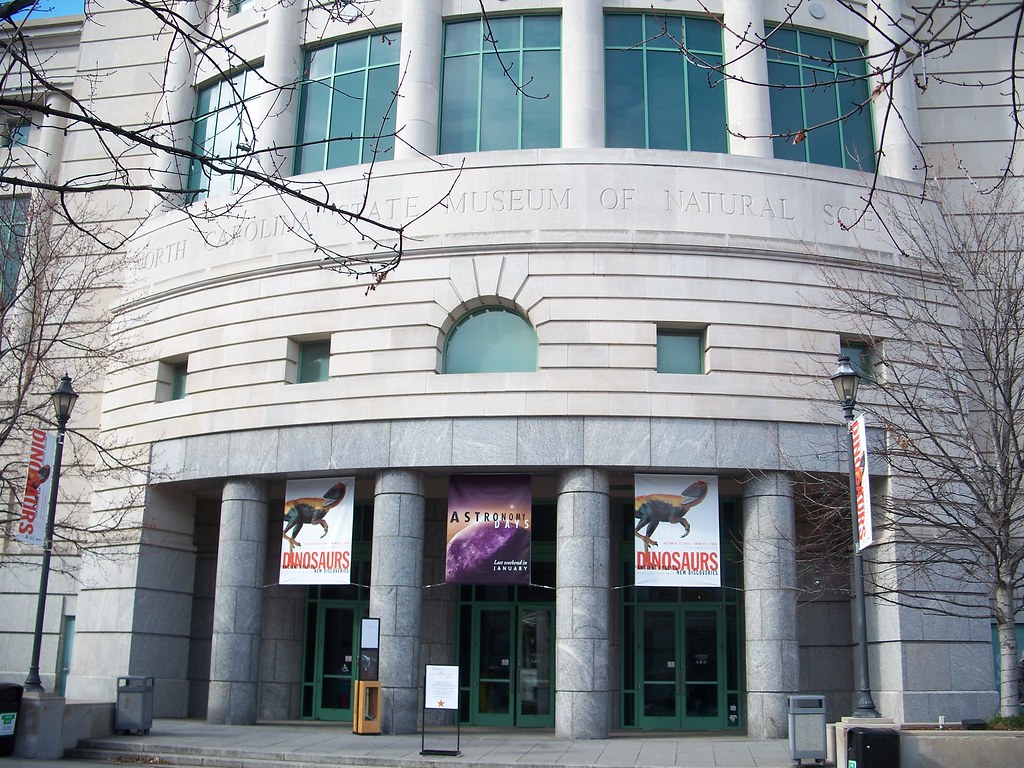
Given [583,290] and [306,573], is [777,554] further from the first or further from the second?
[306,573]

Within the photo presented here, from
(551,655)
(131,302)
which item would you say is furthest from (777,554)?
(131,302)

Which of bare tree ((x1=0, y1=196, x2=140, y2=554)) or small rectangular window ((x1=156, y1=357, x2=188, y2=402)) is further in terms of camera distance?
small rectangular window ((x1=156, y1=357, x2=188, y2=402))

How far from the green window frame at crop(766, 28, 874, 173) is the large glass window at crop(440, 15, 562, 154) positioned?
16.6 ft

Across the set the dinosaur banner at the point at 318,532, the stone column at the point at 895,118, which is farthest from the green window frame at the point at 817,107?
the dinosaur banner at the point at 318,532

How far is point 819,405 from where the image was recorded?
70.9 ft

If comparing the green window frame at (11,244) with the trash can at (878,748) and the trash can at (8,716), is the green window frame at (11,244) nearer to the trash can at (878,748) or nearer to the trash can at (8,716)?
the trash can at (8,716)

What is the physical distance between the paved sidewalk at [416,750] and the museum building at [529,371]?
3.63ft

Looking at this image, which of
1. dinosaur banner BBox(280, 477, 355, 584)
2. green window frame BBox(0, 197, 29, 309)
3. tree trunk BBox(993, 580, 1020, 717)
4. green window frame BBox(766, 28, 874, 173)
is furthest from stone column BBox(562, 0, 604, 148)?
tree trunk BBox(993, 580, 1020, 717)

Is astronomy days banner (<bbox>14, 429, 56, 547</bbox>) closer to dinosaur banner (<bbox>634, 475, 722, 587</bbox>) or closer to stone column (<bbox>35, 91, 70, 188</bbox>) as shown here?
dinosaur banner (<bbox>634, 475, 722, 587</bbox>)

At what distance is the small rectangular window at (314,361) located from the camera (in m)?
23.3

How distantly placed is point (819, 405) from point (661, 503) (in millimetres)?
3856

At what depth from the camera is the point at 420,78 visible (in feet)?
77.9

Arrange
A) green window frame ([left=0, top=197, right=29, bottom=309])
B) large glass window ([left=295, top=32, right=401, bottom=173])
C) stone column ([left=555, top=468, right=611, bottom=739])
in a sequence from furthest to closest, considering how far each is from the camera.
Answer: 1. large glass window ([left=295, top=32, right=401, bottom=173])
2. green window frame ([left=0, top=197, right=29, bottom=309])
3. stone column ([left=555, top=468, right=611, bottom=739])

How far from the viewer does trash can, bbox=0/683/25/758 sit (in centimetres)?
1709
